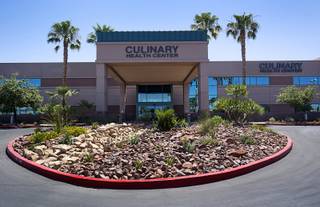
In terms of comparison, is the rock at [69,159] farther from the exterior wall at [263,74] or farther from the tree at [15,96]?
the exterior wall at [263,74]

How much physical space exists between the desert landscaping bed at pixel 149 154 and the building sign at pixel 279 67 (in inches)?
1471

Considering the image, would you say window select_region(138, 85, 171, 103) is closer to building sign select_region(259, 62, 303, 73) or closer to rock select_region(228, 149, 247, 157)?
building sign select_region(259, 62, 303, 73)

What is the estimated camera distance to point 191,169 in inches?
390

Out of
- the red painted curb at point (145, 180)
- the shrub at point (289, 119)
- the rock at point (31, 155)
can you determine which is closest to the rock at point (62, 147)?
the rock at point (31, 155)

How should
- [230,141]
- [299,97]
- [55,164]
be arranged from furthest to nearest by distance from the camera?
[299,97]
[230,141]
[55,164]

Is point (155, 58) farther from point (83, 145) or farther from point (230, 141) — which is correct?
point (83, 145)

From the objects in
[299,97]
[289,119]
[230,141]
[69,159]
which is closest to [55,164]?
[69,159]

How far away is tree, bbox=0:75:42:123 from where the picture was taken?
103 ft

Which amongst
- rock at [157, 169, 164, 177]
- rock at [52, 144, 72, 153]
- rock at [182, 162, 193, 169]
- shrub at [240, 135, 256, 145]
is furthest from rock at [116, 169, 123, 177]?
shrub at [240, 135, 256, 145]

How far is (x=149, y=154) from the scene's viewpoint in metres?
11.3

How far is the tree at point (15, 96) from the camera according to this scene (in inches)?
1230

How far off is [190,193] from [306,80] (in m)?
48.2

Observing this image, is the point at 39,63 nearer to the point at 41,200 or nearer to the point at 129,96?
the point at 129,96

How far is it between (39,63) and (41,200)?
1776 inches
